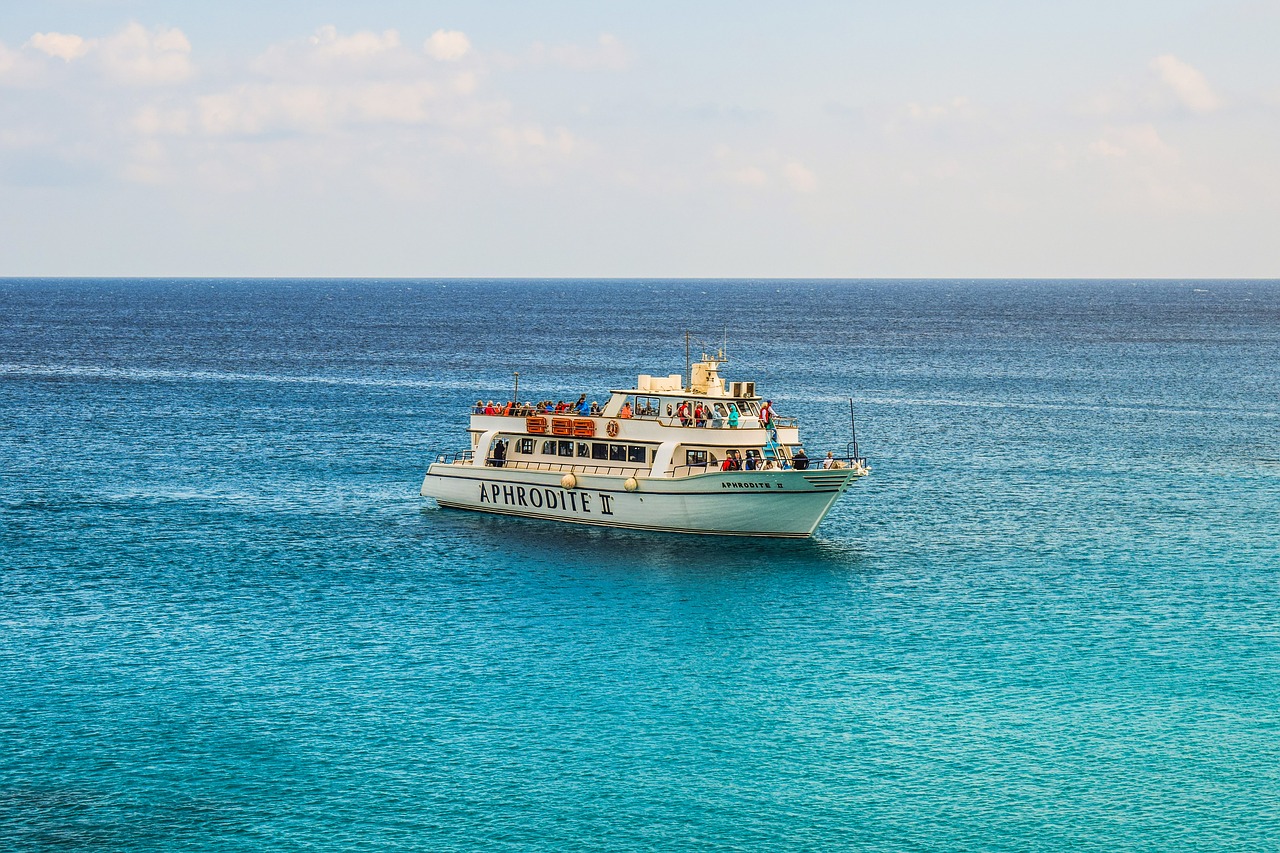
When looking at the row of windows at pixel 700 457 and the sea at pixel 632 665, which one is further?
the row of windows at pixel 700 457

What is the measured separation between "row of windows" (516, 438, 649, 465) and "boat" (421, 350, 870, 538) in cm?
6

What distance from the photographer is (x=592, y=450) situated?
267 feet

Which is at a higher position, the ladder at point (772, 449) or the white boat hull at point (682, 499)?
the ladder at point (772, 449)

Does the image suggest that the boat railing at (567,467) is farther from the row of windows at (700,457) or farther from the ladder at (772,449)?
the ladder at (772,449)

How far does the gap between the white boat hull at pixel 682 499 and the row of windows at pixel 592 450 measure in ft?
5.97

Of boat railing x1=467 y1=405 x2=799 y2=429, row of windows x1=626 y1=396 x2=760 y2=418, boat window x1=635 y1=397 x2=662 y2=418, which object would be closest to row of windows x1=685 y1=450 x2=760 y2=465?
boat railing x1=467 y1=405 x2=799 y2=429

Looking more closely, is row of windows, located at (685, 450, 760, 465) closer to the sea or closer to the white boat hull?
the white boat hull

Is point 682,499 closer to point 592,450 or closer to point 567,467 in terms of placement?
point 592,450

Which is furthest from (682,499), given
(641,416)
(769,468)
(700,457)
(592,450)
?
(592,450)

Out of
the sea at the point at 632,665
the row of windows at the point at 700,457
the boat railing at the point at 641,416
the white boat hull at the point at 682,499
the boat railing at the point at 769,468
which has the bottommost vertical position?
the sea at the point at 632,665

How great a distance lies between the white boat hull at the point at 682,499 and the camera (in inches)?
2933

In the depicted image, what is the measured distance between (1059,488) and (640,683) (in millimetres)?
47657

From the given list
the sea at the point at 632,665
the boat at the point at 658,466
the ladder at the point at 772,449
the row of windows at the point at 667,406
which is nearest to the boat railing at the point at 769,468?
the boat at the point at 658,466

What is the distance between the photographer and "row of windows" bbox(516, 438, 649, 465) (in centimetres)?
7956
